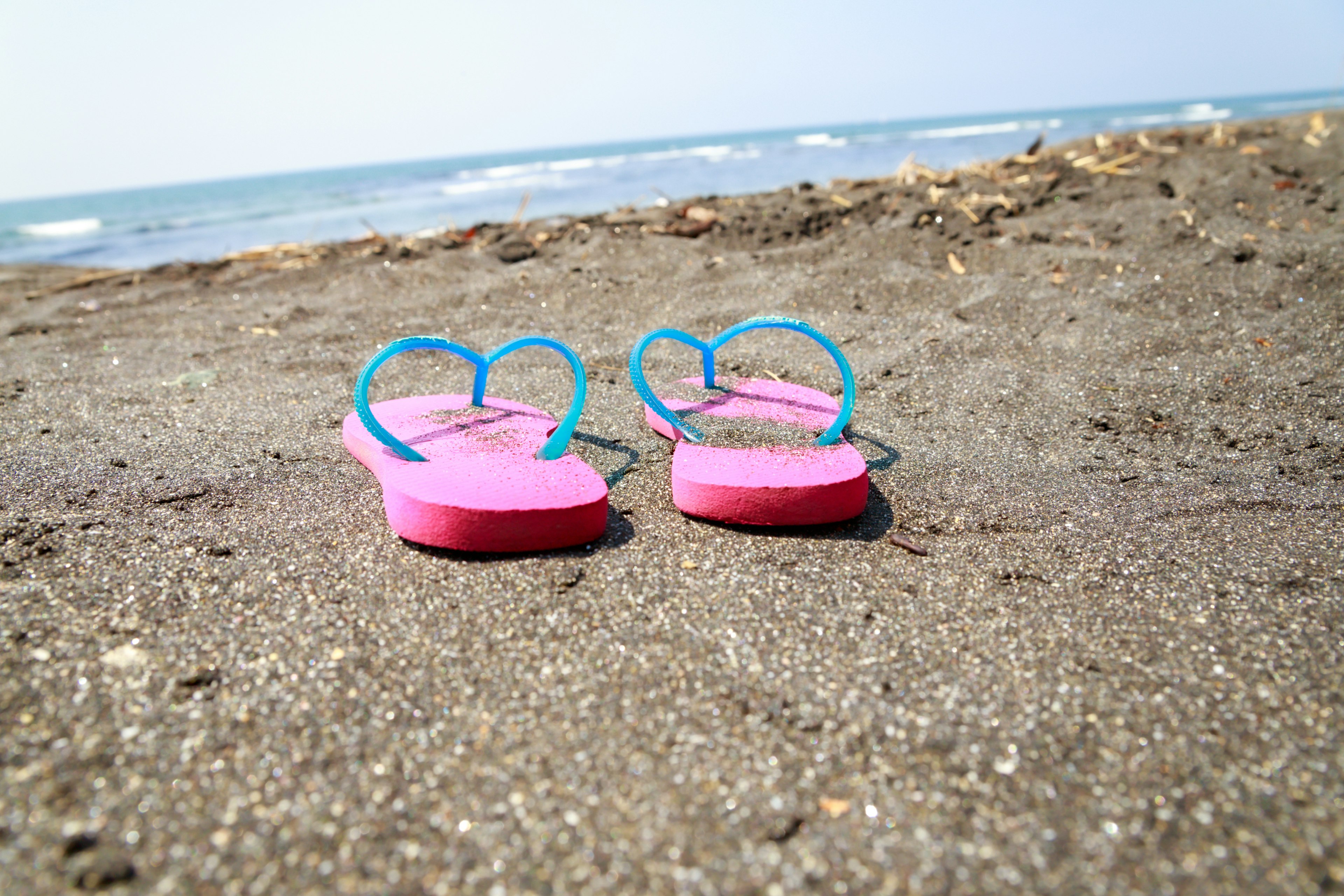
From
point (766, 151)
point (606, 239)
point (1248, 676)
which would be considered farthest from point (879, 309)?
point (766, 151)

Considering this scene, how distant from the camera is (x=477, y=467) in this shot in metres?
1.78

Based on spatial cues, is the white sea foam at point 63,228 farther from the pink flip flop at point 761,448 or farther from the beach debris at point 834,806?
the beach debris at point 834,806

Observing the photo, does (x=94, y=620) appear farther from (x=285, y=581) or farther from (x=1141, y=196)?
(x=1141, y=196)

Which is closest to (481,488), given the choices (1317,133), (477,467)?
(477,467)

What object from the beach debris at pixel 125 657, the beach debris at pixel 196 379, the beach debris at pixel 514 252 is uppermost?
the beach debris at pixel 514 252

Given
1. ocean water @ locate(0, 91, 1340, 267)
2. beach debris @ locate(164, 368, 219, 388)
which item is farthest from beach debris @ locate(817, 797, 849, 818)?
ocean water @ locate(0, 91, 1340, 267)

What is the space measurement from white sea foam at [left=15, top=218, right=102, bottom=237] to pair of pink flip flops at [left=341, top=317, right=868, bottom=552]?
15.7 m

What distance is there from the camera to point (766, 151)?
22000 mm

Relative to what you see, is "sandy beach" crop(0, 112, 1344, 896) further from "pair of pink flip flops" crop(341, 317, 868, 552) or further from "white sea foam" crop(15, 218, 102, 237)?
"white sea foam" crop(15, 218, 102, 237)

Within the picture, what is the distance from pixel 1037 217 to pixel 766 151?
19543 millimetres

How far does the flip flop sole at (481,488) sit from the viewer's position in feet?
5.13

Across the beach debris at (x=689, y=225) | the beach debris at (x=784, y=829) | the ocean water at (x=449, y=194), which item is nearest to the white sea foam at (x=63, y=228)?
the ocean water at (x=449, y=194)

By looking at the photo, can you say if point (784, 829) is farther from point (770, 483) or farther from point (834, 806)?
point (770, 483)

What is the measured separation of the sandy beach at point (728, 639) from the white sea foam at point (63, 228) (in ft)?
51.5
